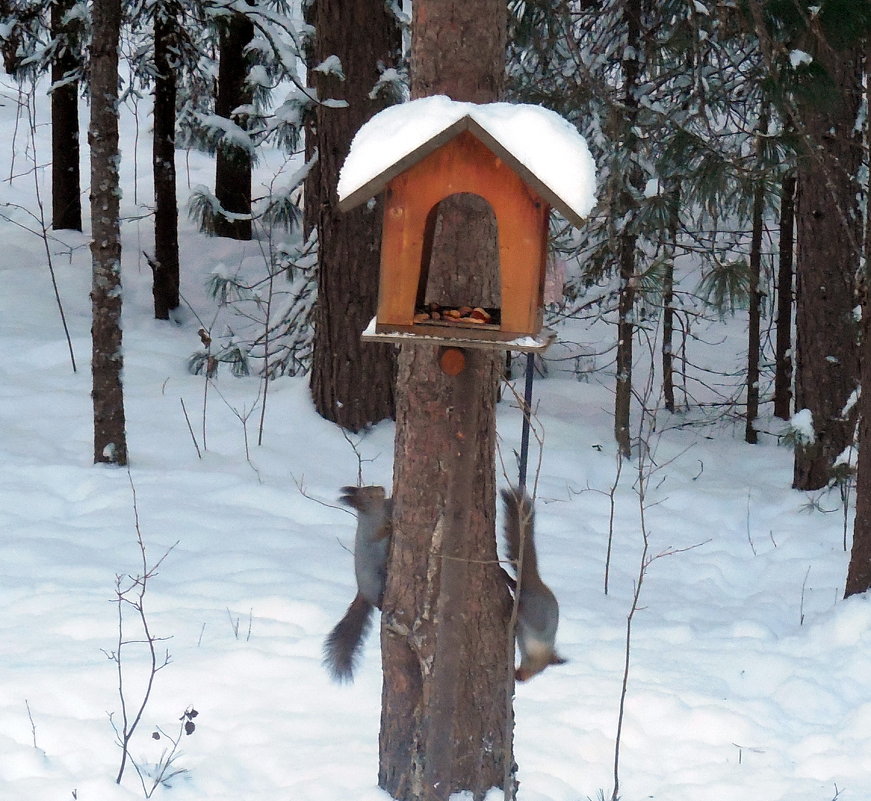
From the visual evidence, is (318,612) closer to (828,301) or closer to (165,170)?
(828,301)

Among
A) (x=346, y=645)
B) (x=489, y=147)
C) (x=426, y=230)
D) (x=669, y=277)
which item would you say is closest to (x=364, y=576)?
(x=346, y=645)

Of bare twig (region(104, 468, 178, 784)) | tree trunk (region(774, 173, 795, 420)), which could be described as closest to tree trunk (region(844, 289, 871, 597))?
bare twig (region(104, 468, 178, 784))

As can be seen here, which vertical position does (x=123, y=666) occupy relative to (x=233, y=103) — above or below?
below

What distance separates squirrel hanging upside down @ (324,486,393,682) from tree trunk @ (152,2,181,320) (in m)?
6.65

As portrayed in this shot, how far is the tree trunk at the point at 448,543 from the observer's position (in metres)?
2.42

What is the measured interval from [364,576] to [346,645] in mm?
198

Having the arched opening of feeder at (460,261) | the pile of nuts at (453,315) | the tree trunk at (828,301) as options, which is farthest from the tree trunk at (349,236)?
the pile of nuts at (453,315)

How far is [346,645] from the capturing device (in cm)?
285

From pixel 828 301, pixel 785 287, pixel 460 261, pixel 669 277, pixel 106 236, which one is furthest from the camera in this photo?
pixel 785 287

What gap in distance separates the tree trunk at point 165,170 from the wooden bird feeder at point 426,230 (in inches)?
274

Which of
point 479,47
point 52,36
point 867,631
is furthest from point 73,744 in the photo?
point 52,36

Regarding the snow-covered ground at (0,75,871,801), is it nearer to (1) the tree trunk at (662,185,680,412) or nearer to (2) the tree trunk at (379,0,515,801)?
(2) the tree trunk at (379,0,515,801)

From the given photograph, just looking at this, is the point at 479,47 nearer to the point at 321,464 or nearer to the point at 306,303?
the point at 321,464

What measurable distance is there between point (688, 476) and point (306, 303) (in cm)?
299
